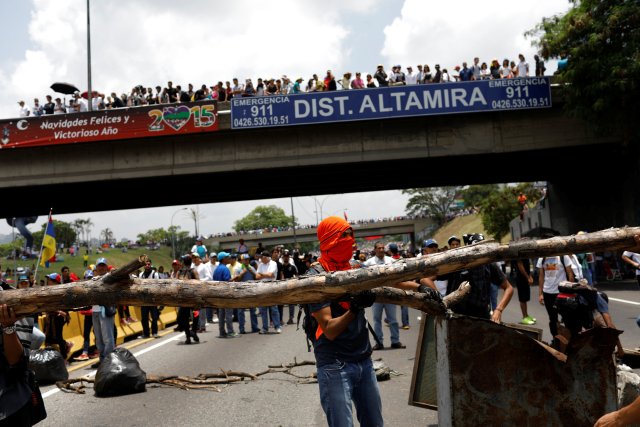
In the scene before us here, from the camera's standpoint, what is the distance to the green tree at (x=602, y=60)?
19.2 metres

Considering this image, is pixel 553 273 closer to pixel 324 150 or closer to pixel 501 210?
pixel 324 150

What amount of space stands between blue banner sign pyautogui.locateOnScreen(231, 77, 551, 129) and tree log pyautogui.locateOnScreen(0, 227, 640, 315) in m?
19.3

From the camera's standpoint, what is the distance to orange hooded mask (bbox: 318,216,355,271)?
3.37 m

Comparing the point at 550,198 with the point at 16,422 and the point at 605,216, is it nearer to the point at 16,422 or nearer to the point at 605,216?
the point at 605,216

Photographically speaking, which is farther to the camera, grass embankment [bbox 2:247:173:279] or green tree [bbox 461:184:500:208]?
green tree [bbox 461:184:500:208]

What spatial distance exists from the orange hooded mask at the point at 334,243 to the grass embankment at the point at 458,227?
294 ft

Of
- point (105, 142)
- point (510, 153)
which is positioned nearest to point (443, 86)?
point (510, 153)

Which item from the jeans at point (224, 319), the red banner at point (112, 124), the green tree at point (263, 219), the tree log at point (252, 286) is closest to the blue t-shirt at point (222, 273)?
the jeans at point (224, 319)

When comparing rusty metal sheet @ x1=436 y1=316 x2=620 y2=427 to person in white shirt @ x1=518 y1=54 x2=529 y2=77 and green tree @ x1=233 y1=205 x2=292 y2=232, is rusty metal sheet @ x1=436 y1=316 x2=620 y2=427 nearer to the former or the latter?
person in white shirt @ x1=518 y1=54 x2=529 y2=77

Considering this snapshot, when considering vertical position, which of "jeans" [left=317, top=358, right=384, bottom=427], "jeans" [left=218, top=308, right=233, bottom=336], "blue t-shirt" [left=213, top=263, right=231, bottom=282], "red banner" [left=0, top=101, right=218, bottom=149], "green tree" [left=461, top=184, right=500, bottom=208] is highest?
"green tree" [left=461, top=184, right=500, bottom=208]

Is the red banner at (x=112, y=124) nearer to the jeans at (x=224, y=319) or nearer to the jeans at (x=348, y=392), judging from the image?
the jeans at (x=224, y=319)

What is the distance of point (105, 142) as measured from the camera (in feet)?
78.0

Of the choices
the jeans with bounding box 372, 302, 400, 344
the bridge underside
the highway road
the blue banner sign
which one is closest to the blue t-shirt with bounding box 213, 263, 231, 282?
the highway road

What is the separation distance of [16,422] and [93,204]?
31.6 metres
